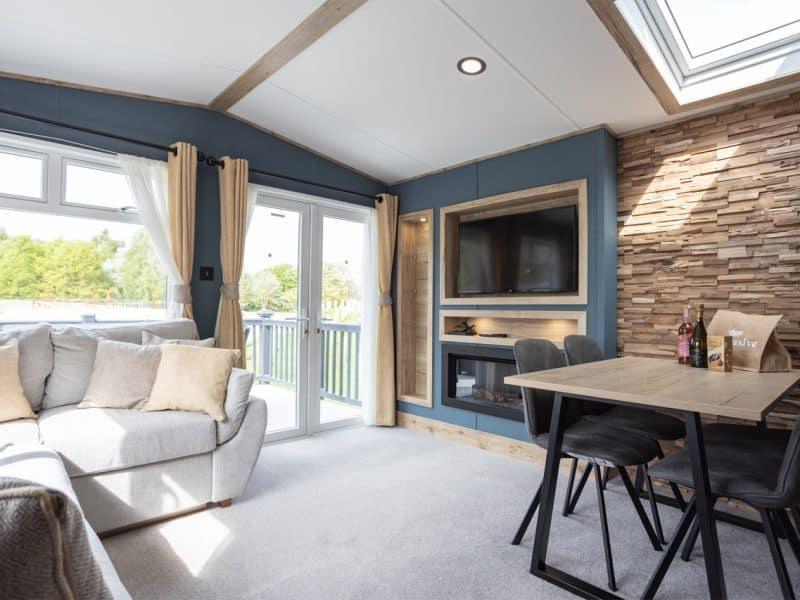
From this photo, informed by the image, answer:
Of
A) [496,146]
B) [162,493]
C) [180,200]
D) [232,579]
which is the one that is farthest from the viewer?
→ [496,146]

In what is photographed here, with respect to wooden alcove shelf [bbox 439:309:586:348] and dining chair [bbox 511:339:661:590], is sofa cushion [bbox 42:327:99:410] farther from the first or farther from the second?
wooden alcove shelf [bbox 439:309:586:348]

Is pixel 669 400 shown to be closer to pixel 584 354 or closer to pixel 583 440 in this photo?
pixel 583 440

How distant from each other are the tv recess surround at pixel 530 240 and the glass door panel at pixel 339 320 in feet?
2.98

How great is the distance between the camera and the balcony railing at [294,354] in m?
4.05

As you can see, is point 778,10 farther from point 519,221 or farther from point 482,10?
point 519,221

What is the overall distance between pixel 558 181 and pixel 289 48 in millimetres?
2029

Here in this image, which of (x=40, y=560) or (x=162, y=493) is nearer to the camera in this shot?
(x=40, y=560)

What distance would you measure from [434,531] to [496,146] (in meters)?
2.79

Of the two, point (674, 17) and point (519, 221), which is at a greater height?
point (674, 17)

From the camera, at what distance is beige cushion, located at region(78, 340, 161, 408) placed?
261 centimetres

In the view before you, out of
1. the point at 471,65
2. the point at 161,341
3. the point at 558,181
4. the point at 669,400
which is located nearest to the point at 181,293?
the point at 161,341

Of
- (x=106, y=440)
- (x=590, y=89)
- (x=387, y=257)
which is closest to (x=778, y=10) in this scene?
(x=590, y=89)

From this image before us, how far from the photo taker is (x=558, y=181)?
3473mm

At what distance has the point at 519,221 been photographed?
3.74 m
